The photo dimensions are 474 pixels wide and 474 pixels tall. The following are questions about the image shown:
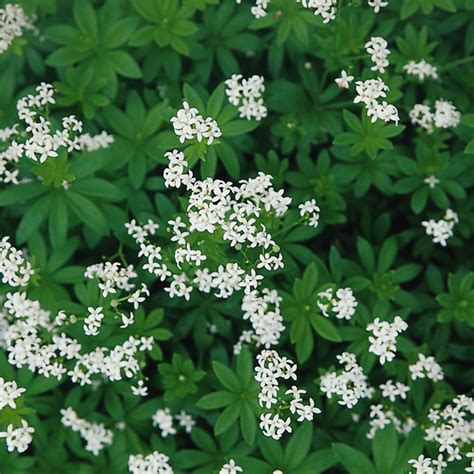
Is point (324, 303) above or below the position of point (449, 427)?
above

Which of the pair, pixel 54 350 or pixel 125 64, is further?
pixel 125 64

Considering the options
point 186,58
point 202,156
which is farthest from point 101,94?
point 202,156

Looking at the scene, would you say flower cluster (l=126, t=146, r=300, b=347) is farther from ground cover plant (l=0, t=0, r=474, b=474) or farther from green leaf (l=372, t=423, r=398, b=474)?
green leaf (l=372, t=423, r=398, b=474)

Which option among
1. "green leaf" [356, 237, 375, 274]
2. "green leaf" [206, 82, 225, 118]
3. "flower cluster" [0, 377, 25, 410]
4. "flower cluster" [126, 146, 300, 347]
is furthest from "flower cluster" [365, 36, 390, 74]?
"flower cluster" [0, 377, 25, 410]

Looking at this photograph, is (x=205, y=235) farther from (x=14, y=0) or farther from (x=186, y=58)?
(x=14, y=0)

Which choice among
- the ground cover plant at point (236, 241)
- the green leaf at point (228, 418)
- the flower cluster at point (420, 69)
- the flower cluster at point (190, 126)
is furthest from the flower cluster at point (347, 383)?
the flower cluster at point (420, 69)

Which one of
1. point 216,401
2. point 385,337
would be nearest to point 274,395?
point 216,401

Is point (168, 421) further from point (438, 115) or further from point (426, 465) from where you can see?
point (438, 115)
